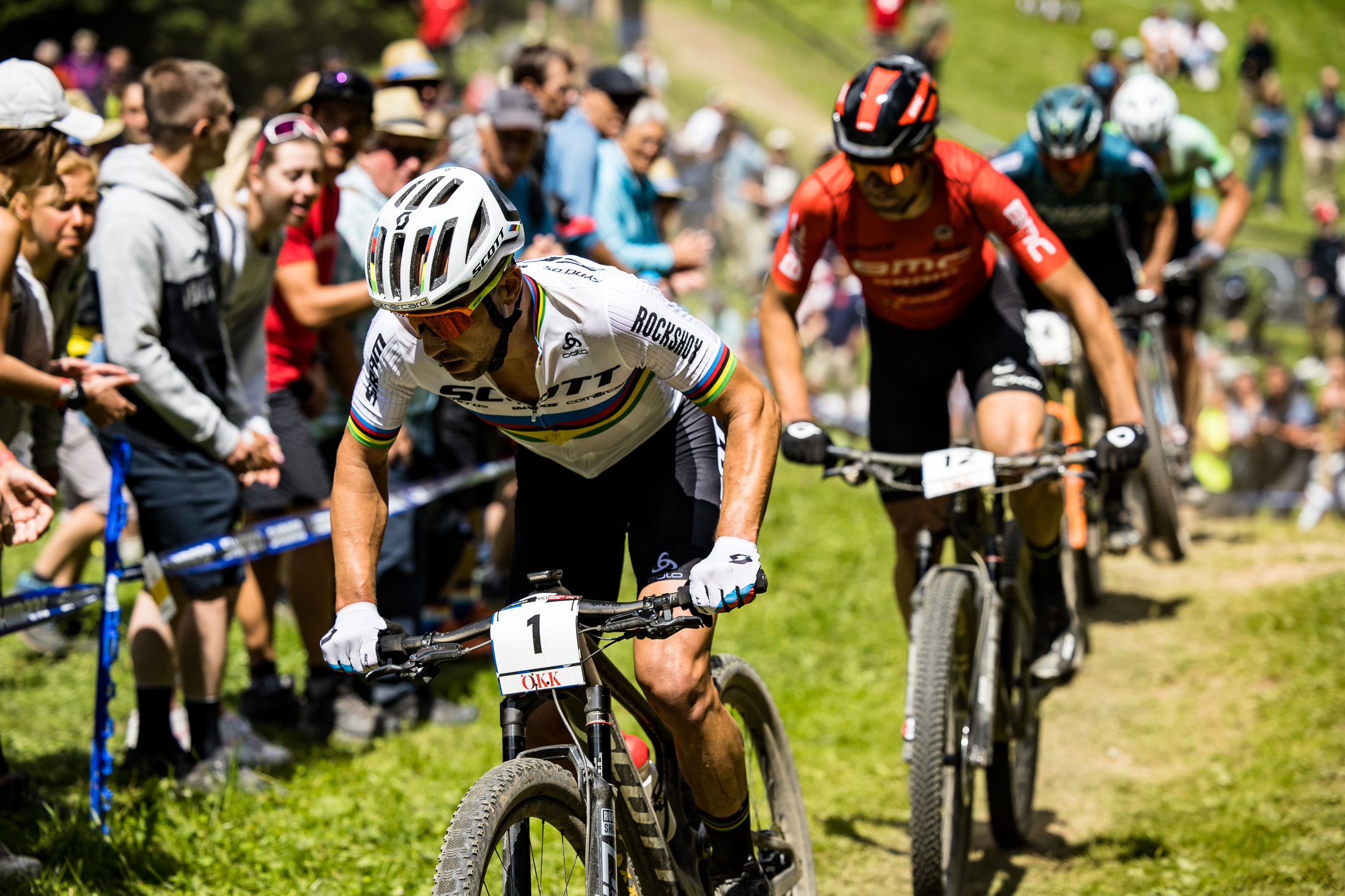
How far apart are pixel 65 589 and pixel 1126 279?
6085mm

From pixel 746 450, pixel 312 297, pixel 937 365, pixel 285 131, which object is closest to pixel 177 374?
pixel 312 297

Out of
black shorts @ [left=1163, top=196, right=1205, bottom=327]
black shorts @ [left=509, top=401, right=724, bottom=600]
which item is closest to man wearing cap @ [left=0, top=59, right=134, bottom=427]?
black shorts @ [left=509, top=401, right=724, bottom=600]

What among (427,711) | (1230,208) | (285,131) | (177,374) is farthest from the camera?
(1230,208)

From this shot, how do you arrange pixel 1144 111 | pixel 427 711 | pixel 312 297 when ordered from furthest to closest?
1. pixel 1144 111
2. pixel 427 711
3. pixel 312 297

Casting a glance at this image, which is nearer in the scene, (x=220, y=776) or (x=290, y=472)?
(x=220, y=776)

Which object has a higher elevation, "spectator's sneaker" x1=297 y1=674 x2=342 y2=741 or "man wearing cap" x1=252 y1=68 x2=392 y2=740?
"man wearing cap" x1=252 y1=68 x2=392 y2=740

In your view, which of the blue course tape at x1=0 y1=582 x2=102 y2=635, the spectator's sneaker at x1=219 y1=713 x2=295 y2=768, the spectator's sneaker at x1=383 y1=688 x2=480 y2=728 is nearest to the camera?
the blue course tape at x1=0 y1=582 x2=102 y2=635

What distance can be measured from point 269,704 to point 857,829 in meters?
2.74

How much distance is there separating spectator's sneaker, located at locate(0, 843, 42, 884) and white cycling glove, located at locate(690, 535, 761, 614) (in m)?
2.53

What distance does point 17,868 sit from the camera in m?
4.00

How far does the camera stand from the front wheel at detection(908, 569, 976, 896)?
160 inches

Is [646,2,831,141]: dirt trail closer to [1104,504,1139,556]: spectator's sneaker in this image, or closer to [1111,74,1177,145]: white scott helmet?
[1111,74,1177,145]: white scott helmet

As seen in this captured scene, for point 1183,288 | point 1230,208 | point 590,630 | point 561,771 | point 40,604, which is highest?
point 1230,208

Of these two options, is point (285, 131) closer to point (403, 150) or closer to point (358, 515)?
point (403, 150)
